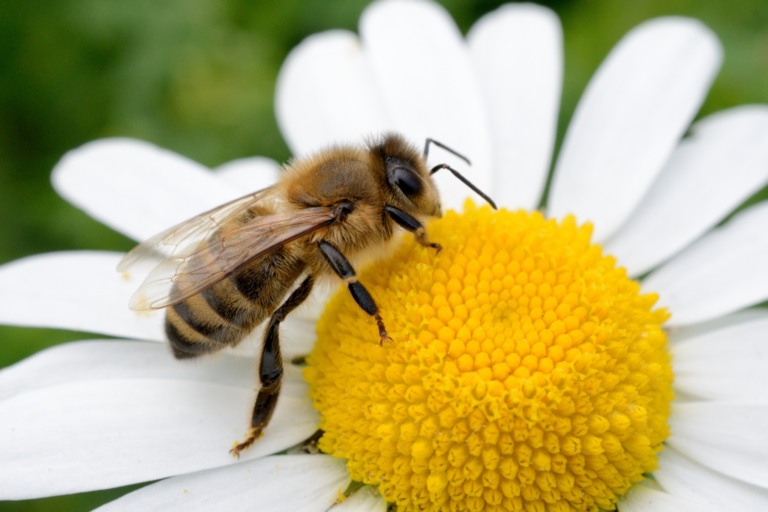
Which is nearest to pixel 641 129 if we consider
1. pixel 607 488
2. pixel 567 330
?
pixel 567 330

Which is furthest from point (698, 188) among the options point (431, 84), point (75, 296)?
A: point (75, 296)

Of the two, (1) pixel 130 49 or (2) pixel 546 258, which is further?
(1) pixel 130 49

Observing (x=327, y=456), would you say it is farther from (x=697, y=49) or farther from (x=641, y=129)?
(x=697, y=49)

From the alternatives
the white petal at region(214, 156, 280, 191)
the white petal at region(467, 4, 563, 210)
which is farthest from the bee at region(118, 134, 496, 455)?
the white petal at region(214, 156, 280, 191)

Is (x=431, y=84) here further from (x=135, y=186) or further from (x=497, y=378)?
(x=497, y=378)

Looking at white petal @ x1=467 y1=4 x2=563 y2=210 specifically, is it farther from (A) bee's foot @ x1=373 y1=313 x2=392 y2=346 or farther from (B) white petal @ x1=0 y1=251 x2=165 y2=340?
Result: (B) white petal @ x1=0 y1=251 x2=165 y2=340

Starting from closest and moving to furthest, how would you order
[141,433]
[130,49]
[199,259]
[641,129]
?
1. [199,259]
2. [141,433]
3. [641,129]
4. [130,49]
